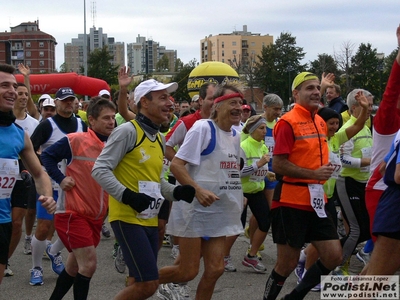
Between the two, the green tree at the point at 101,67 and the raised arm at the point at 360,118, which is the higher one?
the green tree at the point at 101,67

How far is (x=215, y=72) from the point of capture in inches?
448

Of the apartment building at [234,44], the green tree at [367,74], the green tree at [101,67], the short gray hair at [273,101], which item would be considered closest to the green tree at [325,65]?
the green tree at [367,74]

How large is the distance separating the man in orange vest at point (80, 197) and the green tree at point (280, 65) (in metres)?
70.2

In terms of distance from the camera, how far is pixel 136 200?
15.2 ft

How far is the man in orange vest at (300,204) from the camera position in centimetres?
560

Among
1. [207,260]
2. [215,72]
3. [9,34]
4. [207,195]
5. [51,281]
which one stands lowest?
[51,281]

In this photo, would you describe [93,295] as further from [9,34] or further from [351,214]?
[9,34]

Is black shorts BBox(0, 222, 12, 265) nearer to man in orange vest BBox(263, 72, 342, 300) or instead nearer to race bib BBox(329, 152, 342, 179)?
man in orange vest BBox(263, 72, 342, 300)

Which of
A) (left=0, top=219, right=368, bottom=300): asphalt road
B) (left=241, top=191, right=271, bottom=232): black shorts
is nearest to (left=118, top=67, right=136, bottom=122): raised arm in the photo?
(left=241, top=191, right=271, bottom=232): black shorts

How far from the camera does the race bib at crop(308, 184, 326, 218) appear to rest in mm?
5594

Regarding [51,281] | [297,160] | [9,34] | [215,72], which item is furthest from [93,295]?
[9,34]

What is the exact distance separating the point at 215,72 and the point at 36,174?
6.65 meters

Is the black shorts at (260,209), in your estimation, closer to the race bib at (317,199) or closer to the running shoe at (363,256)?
the running shoe at (363,256)

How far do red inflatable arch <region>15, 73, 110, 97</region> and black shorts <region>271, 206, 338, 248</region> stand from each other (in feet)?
41.4
